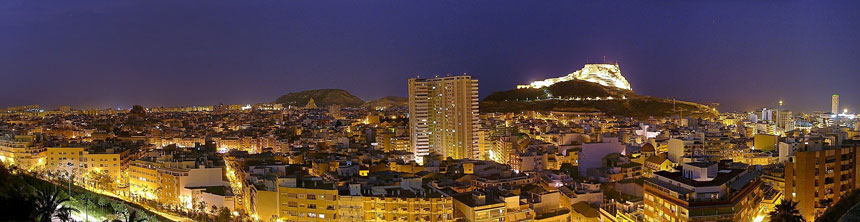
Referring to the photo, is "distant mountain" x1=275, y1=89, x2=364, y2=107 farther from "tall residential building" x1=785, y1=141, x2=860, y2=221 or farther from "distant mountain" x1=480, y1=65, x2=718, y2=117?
"tall residential building" x1=785, y1=141, x2=860, y2=221

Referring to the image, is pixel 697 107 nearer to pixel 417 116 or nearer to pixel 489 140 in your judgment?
pixel 489 140

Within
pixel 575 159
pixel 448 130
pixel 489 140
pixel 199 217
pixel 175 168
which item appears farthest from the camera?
pixel 489 140

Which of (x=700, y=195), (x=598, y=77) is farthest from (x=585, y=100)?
(x=700, y=195)

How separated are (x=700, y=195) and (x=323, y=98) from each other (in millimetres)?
78774

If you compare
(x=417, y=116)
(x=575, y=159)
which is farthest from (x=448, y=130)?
(x=575, y=159)

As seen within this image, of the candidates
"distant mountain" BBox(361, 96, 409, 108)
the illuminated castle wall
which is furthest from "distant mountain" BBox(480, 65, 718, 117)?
"distant mountain" BBox(361, 96, 409, 108)

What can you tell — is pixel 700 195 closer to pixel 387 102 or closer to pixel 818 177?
pixel 818 177

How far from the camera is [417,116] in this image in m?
26.9

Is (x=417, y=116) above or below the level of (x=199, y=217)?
above

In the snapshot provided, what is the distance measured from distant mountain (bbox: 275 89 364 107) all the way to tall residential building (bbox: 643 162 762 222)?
73.5 metres

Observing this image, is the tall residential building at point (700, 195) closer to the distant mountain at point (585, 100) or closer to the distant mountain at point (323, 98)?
the distant mountain at point (585, 100)

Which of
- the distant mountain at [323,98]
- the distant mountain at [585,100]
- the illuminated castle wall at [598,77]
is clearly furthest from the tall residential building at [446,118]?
the distant mountain at [323,98]

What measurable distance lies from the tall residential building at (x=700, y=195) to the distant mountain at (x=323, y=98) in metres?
73.5

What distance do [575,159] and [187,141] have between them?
66.4ft
